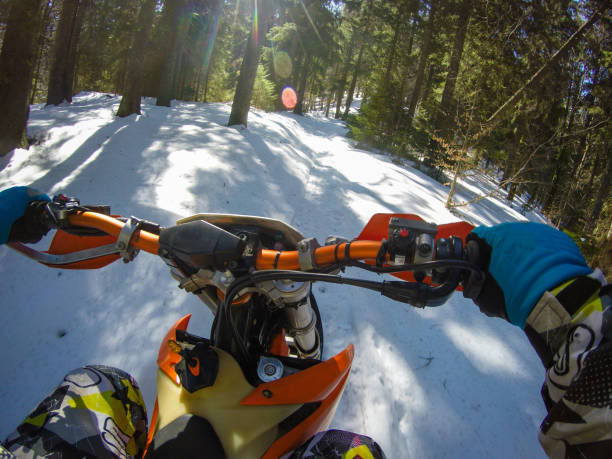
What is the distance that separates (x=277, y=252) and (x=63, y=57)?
61.7 ft

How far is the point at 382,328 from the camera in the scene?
2926mm

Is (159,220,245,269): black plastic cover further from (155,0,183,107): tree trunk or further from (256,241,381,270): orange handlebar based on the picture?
(155,0,183,107): tree trunk

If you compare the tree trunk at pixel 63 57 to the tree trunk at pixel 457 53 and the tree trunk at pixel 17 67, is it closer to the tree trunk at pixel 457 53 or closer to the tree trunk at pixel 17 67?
the tree trunk at pixel 17 67

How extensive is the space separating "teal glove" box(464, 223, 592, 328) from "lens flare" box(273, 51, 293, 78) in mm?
33357

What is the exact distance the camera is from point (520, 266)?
930mm

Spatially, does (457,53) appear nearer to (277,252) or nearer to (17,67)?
(17,67)

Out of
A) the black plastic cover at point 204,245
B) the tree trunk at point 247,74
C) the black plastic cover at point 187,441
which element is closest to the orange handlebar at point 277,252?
the black plastic cover at point 204,245

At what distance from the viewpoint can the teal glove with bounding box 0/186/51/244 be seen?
52.9 inches

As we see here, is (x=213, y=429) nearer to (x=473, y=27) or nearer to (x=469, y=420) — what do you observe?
(x=469, y=420)

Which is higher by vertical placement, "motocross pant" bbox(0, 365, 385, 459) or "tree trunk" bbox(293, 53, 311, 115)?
"tree trunk" bbox(293, 53, 311, 115)

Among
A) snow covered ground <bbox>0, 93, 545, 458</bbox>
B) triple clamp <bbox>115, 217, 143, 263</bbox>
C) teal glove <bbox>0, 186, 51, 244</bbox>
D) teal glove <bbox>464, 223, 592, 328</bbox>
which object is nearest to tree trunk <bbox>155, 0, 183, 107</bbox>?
snow covered ground <bbox>0, 93, 545, 458</bbox>

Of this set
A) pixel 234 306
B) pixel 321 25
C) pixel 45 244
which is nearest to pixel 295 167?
pixel 45 244

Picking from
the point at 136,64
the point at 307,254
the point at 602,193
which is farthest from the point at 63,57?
the point at 602,193

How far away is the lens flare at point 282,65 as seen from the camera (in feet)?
99.3
